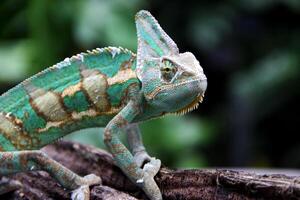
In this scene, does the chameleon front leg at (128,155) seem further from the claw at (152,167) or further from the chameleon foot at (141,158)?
the chameleon foot at (141,158)

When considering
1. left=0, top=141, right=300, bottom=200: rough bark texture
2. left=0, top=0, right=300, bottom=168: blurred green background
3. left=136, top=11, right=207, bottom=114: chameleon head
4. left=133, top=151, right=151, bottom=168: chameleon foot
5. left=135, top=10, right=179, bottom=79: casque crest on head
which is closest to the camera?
left=0, top=141, right=300, bottom=200: rough bark texture

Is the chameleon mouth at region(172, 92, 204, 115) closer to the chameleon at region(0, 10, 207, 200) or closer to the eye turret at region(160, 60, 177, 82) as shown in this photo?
the chameleon at region(0, 10, 207, 200)

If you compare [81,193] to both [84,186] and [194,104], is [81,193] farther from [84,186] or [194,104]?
[194,104]

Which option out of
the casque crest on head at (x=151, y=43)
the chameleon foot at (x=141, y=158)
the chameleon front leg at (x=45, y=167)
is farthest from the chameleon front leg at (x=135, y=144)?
the casque crest on head at (x=151, y=43)

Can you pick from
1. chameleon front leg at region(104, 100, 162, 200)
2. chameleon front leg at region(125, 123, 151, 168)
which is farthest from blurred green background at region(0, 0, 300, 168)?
chameleon front leg at region(104, 100, 162, 200)

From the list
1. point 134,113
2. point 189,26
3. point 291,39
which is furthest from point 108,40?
point 134,113

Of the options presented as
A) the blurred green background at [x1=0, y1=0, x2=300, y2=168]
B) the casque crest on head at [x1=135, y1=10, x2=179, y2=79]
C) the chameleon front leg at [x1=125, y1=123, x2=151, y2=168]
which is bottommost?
the chameleon front leg at [x1=125, y1=123, x2=151, y2=168]

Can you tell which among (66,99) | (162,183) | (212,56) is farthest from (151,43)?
(212,56)
